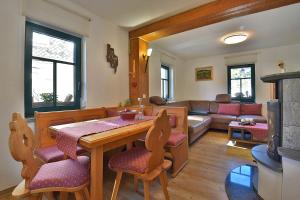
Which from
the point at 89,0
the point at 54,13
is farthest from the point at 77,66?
the point at 89,0

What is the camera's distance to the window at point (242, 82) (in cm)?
495

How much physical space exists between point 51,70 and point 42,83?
0.24m

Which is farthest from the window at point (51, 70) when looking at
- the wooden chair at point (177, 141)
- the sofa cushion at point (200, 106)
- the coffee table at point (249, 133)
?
the sofa cushion at point (200, 106)

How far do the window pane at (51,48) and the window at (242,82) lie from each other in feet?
16.4

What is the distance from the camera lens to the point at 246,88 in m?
5.08

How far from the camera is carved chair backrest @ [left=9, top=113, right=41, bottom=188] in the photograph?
981mm

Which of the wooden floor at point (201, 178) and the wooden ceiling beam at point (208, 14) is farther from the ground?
the wooden ceiling beam at point (208, 14)

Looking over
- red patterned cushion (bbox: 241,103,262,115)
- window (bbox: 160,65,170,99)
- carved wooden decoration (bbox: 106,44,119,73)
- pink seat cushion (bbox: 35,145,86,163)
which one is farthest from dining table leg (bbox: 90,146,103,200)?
red patterned cushion (bbox: 241,103,262,115)

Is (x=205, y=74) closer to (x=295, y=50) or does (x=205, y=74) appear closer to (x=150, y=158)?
(x=295, y=50)

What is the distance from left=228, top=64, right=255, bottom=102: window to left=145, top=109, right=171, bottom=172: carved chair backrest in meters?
4.84

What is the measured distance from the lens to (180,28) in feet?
9.26

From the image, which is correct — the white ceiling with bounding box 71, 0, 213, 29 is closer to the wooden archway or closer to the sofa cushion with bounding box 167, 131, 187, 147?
the wooden archway

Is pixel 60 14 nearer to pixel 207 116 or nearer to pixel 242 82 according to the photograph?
pixel 207 116

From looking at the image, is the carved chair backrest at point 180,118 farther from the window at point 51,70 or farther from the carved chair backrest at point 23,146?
the carved chair backrest at point 23,146
